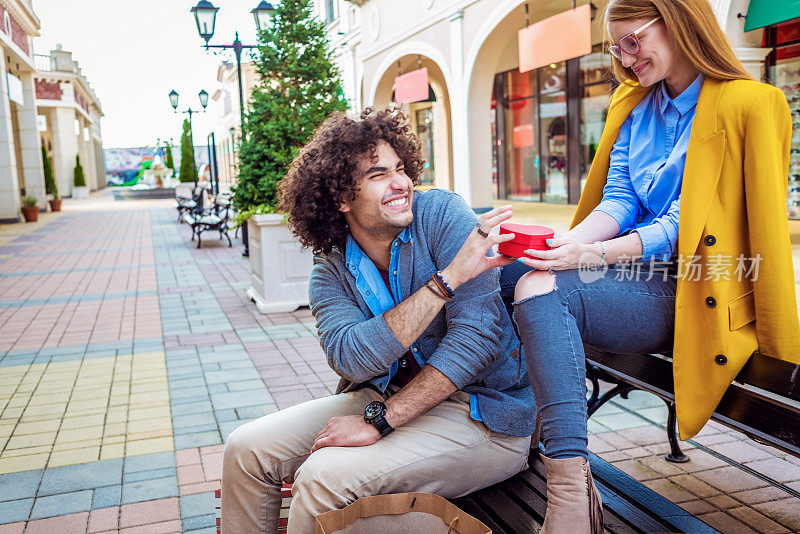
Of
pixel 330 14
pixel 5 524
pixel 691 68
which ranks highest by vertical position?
pixel 330 14

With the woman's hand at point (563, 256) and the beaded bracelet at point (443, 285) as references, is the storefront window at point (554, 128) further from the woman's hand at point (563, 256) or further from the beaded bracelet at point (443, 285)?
the beaded bracelet at point (443, 285)

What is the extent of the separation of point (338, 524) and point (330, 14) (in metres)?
25.1

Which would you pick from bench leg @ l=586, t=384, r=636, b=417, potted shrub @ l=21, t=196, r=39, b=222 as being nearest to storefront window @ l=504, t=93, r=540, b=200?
potted shrub @ l=21, t=196, r=39, b=222

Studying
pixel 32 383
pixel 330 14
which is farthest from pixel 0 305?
pixel 330 14

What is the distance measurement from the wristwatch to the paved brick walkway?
1.34 m

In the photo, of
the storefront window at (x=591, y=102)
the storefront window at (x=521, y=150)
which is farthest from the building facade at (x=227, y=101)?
the storefront window at (x=591, y=102)

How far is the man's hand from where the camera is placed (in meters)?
1.91

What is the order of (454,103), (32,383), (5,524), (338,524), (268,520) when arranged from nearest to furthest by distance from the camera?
(338,524) → (268,520) → (5,524) → (32,383) → (454,103)

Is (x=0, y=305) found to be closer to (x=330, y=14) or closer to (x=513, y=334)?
(x=513, y=334)

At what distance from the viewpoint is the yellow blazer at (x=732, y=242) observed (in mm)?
1887

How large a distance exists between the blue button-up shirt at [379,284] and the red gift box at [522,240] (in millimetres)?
346

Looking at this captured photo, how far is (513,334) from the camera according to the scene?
7.22 feet

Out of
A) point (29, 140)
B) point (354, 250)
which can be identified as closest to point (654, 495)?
point (354, 250)

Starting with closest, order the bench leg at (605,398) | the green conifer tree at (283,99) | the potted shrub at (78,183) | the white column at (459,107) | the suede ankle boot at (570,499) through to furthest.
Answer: the suede ankle boot at (570,499) → the bench leg at (605,398) → the green conifer tree at (283,99) → the white column at (459,107) → the potted shrub at (78,183)
